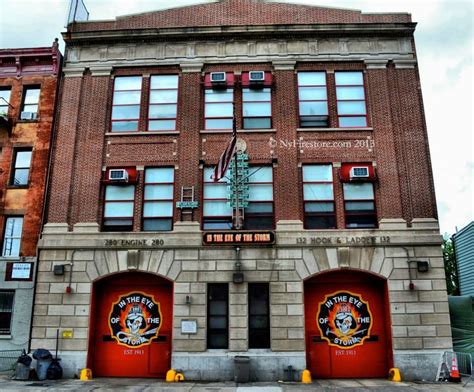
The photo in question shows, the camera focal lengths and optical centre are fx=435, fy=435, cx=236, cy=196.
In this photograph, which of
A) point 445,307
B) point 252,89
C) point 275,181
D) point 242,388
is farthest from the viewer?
point 252,89

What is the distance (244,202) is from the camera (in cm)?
1739

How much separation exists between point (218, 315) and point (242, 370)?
2.28 metres

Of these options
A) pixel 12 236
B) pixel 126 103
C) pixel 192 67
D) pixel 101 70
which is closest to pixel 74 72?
pixel 101 70

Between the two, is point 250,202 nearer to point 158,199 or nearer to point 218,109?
point 158,199

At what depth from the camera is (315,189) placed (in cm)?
1777

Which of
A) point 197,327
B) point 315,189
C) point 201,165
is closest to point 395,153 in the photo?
point 315,189

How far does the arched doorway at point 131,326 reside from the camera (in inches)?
659

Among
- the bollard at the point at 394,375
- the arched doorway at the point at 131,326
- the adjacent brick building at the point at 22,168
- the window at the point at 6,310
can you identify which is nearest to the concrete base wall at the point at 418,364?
the bollard at the point at 394,375

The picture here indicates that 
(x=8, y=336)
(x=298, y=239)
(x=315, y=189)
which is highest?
(x=315, y=189)

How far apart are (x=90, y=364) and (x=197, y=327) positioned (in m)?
4.36

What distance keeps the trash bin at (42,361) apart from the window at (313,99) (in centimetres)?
1342

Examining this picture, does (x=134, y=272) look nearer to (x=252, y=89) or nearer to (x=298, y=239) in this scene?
(x=298, y=239)

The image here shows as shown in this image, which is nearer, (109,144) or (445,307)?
(445,307)

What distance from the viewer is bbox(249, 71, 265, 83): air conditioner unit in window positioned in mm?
18625
